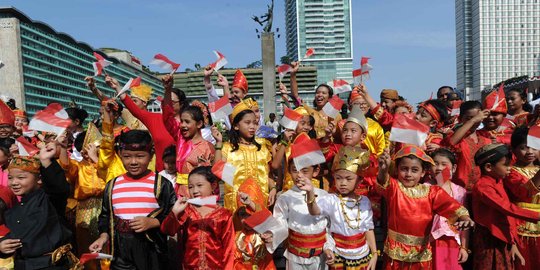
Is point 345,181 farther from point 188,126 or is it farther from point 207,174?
point 188,126

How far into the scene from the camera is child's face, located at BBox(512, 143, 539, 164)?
12.9ft

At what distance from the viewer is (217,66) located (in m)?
5.94

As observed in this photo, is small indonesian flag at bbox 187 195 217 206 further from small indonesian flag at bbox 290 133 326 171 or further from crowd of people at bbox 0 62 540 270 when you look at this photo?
small indonesian flag at bbox 290 133 326 171

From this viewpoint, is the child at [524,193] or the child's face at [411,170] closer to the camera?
the child's face at [411,170]

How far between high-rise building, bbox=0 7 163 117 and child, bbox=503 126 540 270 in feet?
148

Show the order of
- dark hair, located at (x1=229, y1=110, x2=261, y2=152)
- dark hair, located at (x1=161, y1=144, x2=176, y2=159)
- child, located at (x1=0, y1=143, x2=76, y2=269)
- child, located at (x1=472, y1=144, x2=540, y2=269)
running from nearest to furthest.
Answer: child, located at (x1=0, y1=143, x2=76, y2=269) → child, located at (x1=472, y1=144, x2=540, y2=269) → dark hair, located at (x1=229, y1=110, x2=261, y2=152) → dark hair, located at (x1=161, y1=144, x2=176, y2=159)

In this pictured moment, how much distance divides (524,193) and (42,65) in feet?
277

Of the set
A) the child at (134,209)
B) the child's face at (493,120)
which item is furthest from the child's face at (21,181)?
the child's face at (493,120)

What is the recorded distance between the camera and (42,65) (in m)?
73.7

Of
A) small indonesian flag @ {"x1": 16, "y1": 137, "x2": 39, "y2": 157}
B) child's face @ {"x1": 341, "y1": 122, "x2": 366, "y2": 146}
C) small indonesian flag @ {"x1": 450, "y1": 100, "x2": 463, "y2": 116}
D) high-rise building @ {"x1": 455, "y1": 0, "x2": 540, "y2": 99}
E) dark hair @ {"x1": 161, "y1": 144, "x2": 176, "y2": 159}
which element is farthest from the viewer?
high-rise building @ {"x1": 455, "y1": 0, "x2": 540, "y2": 99}

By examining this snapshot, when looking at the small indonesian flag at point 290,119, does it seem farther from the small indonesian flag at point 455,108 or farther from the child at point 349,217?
the small indonesian flag at point 455,108

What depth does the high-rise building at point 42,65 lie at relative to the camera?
60.8m

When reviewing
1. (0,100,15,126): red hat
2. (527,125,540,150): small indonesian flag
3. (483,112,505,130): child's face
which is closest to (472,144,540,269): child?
(527,125,540,150): small indonesian flag

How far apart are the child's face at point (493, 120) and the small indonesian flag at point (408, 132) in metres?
2.07
